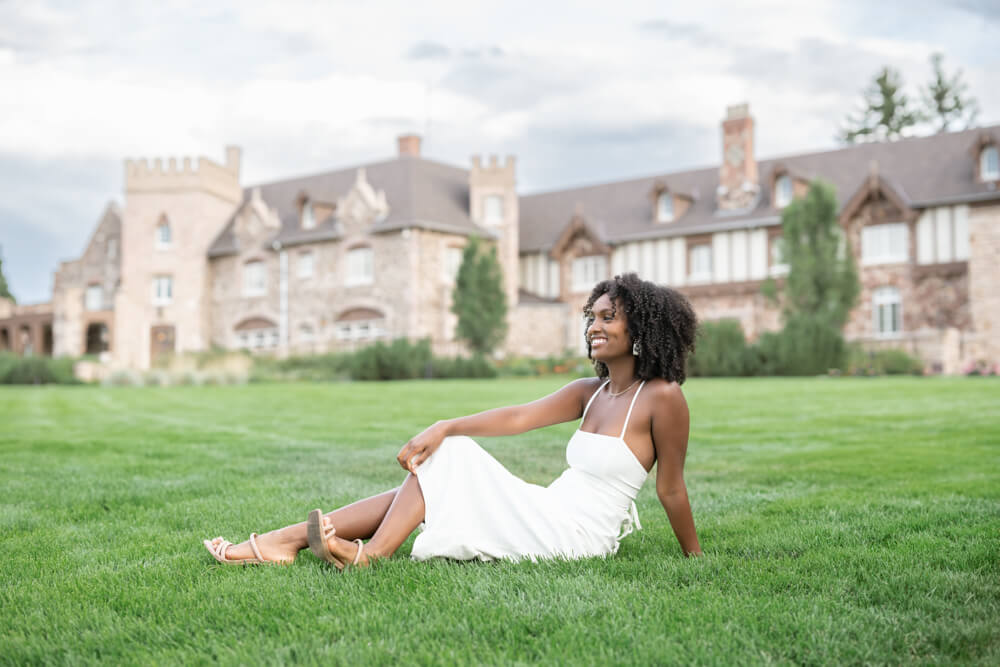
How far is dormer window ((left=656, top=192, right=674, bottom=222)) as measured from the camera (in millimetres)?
33438

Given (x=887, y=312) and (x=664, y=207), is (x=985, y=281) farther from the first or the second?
(x=664, y=207)

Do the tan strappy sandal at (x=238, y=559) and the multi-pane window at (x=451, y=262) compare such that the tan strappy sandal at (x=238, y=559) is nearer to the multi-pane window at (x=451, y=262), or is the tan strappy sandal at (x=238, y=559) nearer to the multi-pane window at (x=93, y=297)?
the multi-pane window at (x=451, y=262)

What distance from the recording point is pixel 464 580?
325cm

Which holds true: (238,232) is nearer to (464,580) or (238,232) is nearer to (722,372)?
(722,372)

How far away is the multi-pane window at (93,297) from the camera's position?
42094 millimetres

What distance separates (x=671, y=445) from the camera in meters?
3.59

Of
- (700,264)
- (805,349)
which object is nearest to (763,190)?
(700,264)

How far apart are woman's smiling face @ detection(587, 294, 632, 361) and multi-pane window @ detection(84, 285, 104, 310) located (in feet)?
140

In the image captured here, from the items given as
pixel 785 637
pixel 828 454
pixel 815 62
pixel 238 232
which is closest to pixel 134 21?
pixel 828 454

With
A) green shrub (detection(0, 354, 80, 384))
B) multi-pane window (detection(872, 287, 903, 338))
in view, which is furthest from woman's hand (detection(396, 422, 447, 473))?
multi-pane window (detection(872, 287, 903, 338))

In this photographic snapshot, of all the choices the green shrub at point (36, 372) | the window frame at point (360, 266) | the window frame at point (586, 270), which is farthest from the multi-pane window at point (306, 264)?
the window frame at point (586, 270)

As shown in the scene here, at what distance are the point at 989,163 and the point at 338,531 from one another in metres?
29.9

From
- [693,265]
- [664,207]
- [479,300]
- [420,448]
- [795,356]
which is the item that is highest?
[664,207]

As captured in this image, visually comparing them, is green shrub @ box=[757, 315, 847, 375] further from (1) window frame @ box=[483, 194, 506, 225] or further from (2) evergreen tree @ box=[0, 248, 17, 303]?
(2) evergreen tree @ box=[0, 248, 17, 303]
